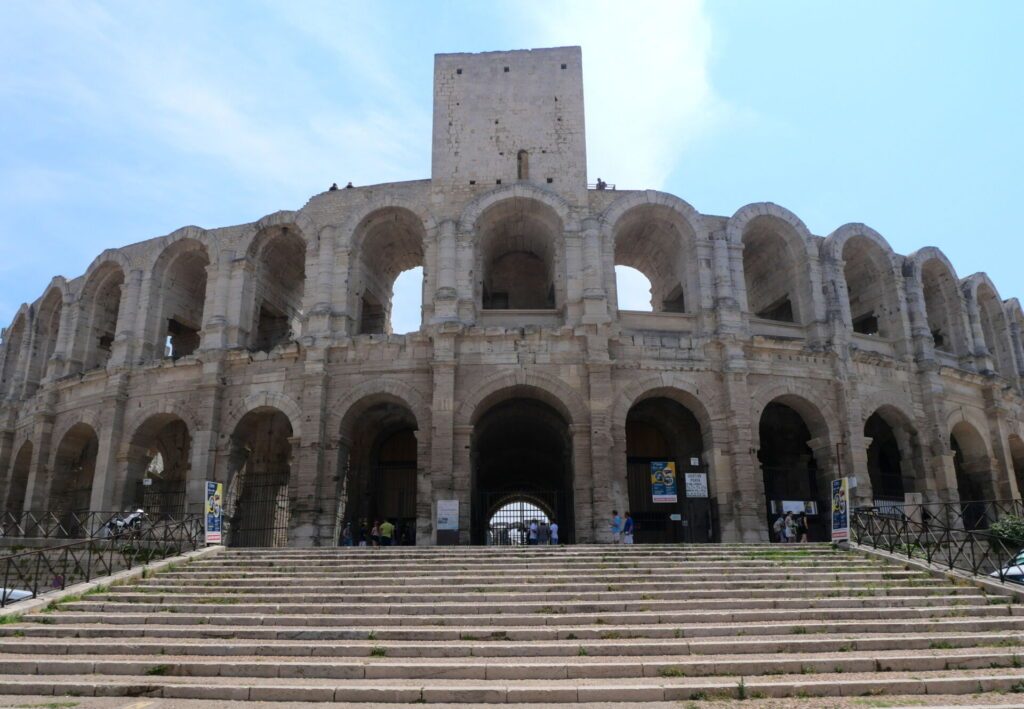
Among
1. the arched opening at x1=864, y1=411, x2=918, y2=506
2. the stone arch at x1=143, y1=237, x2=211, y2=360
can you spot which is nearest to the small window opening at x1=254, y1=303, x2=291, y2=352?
the stone arch at x1=143, y1=237, x2=211, y2=360

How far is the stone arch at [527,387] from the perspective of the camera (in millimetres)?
19359

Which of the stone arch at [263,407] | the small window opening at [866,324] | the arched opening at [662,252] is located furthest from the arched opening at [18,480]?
the small window opening at [866,324]

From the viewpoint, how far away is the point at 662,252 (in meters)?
23.9

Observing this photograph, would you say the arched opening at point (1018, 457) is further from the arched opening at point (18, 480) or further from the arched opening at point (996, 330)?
the arched opening at point (18, 480)

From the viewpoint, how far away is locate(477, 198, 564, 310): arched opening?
21.8m

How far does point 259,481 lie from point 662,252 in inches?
591

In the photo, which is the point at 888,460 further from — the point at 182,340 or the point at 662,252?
the point at 182,340

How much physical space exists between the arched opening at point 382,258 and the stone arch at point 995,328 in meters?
20.2

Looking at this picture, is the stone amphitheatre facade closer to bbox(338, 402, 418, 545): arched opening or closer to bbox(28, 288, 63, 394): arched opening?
bbox(338, 402, 418, 545): arched opening

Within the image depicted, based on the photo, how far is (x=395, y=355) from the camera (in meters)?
20.3

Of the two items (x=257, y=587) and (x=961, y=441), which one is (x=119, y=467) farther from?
(x=961, y=441)

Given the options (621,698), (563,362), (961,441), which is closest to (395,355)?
(563,362)

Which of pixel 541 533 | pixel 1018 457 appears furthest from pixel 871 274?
pixel 541 533

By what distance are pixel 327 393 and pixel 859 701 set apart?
15.7 metres
